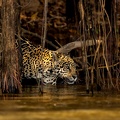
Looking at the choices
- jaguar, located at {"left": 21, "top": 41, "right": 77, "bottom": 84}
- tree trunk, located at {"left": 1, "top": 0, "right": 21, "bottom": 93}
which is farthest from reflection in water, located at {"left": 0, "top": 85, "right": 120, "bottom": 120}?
jaguar, located at {"left": 21, "top": 41, "right": 77, "bottom": 84}

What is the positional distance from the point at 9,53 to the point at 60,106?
213 cm

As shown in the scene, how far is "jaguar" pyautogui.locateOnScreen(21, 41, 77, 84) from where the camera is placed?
1157 centimetres

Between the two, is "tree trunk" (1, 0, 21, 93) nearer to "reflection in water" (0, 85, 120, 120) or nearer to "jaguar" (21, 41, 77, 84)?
"reflection in water" (0, 85, 120, 120)

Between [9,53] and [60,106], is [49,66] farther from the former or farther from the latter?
[60,106]

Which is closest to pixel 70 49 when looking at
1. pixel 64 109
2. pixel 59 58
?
pixel 59 58

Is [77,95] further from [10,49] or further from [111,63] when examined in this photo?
[111,63]

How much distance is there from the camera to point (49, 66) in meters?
11.8

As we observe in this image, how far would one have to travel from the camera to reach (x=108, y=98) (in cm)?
832

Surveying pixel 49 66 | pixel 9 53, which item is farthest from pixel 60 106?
pixel 49 66

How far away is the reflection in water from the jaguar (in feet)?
6.56

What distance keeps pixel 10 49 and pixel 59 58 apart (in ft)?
8.87

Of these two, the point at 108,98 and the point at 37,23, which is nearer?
the point at 108,98

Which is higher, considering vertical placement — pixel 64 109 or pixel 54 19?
pixel 54 19

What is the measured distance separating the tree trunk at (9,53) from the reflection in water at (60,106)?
243mm
